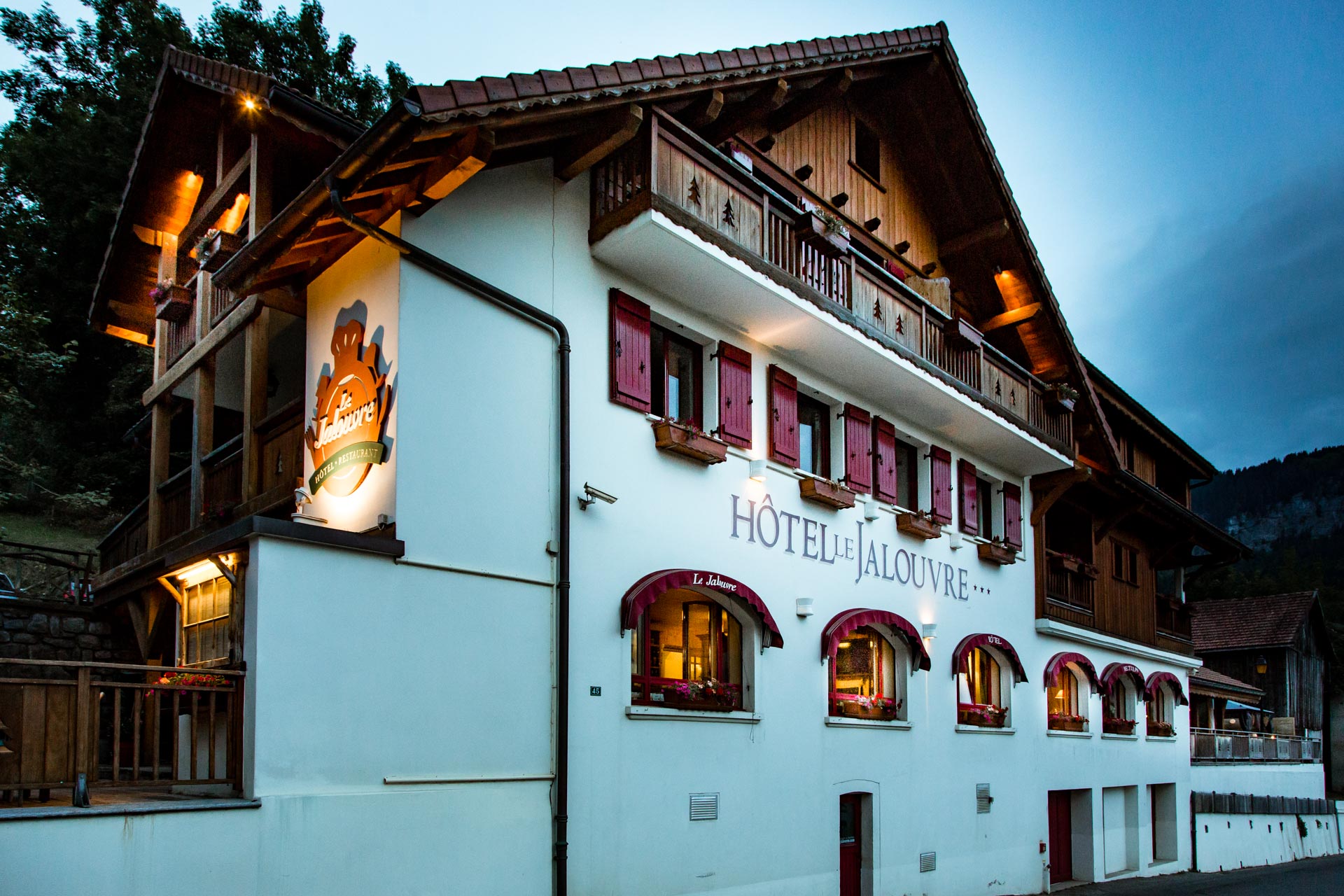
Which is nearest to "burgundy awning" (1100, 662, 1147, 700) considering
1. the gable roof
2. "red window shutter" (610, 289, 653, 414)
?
"red window shutter" (610, 289, 653, 414)

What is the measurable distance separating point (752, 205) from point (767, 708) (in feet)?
18.3

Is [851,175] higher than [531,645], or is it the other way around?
[851,175]

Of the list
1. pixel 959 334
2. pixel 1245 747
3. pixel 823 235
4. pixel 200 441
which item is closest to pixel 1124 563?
pixel 1245 747

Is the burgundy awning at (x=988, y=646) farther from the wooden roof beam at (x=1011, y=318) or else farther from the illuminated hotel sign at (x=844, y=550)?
the wooden roof beam at (x=1011, y=318)

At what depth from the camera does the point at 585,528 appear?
1078cm

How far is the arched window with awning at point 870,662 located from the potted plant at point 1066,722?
5367 mm

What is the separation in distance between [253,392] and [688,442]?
4.55m

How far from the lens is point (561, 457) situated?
10.5 meters

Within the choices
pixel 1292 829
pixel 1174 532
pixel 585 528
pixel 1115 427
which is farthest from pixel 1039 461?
pixel 1292 829

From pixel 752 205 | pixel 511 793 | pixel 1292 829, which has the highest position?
pixel 752 205

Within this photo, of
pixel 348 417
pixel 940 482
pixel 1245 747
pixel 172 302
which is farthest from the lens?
pixel 1245 747

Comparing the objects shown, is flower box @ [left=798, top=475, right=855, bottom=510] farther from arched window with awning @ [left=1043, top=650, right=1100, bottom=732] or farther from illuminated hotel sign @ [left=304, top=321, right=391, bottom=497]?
arched window with awning @ [left=1043, top=650, right=1100, bottom=732]

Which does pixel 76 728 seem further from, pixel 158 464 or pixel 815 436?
pixel 815 436

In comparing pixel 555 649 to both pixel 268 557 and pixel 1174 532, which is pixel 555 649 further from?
pixel 1174 532
